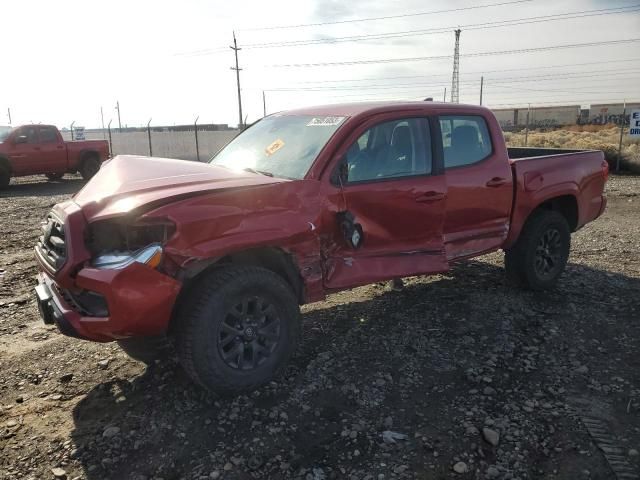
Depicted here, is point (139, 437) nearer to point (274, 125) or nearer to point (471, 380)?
point (471, 380)

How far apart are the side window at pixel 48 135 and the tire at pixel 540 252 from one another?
1446cm

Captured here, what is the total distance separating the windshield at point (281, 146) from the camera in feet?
12.6

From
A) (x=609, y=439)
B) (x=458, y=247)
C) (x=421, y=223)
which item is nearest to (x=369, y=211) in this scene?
(x=421, y=223)

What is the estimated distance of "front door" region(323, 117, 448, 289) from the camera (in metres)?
3.75

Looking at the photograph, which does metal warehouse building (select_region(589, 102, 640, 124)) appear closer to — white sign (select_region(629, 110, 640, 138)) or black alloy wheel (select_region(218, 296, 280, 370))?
white sign (select_region(629, 110, 640, 138))

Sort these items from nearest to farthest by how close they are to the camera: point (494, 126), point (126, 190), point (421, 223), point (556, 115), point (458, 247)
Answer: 1. point (126, 190)
2. point (421, 223)
3. point (458, 247)
4. point (494, 126)
5. point (556, 115)

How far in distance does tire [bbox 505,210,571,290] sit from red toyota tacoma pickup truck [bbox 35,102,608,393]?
37 mm

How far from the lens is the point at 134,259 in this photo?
2.91 m

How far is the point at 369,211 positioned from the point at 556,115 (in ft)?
200

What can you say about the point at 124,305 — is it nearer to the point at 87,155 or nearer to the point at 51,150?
the point at 51,150

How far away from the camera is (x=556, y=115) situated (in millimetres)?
57438

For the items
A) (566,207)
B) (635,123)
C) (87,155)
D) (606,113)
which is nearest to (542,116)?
(606,113)

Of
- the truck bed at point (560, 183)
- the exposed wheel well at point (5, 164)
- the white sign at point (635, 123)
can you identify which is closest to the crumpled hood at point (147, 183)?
the truck bed at point (560, 183)

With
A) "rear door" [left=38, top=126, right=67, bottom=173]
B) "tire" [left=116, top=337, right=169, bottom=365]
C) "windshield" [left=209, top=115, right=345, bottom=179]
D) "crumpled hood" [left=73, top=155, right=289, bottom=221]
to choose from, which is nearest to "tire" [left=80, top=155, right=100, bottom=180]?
"rear door" [left=38, top=126, right=67, bottom=173]
